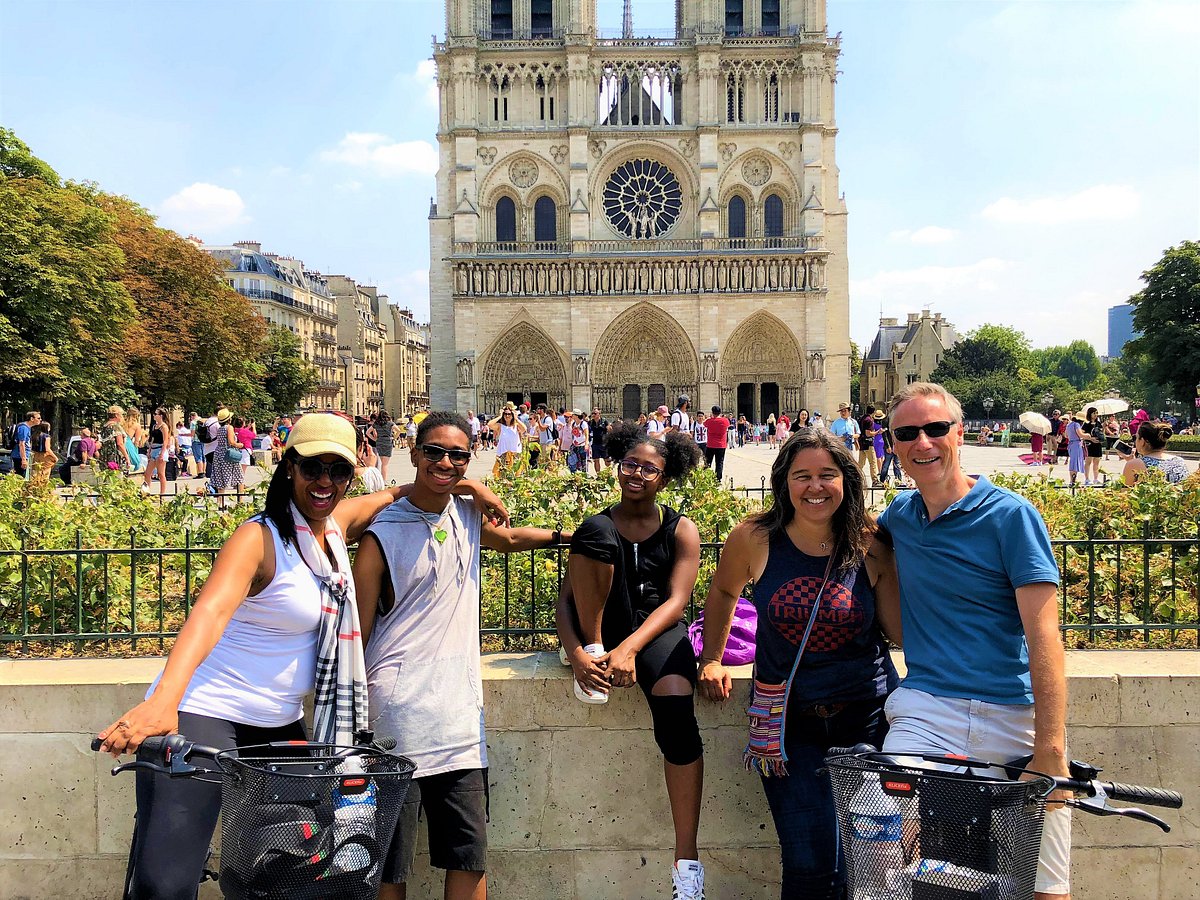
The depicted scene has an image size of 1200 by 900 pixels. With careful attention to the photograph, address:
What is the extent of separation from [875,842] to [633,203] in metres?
39.1

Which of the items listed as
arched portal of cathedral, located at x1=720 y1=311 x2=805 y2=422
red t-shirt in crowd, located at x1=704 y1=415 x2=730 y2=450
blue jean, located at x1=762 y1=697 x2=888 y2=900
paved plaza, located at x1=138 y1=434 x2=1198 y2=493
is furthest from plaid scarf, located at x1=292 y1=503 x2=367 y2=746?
arched portal of cathedral, located at x1=720 y1=311 x2=805 y2=422

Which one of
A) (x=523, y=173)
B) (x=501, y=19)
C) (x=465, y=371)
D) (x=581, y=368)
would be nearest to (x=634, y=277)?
(x=581, y=368)

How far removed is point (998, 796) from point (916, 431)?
0.92 meters

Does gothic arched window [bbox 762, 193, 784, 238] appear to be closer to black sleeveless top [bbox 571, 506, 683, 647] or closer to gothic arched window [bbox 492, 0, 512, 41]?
gothic arched window [bbox 492, 0, 512, 41]

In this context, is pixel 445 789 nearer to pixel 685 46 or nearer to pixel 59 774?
pixel 59 774

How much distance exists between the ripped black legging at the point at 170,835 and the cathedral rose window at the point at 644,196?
38580 mm

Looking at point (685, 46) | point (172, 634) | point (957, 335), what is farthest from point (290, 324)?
point (172, 634)

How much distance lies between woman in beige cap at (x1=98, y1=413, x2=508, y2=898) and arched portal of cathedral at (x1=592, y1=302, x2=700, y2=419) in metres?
36.4

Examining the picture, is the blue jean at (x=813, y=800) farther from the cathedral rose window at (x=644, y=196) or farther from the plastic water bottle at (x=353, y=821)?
the cathedral rose window at (x=644, y=196)

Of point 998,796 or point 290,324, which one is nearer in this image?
point 998,796

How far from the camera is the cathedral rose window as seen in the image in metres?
39.5

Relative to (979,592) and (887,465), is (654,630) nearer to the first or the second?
(979,592)

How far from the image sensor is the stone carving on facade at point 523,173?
3875 centimetres

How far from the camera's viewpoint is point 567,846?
10.9 feet
